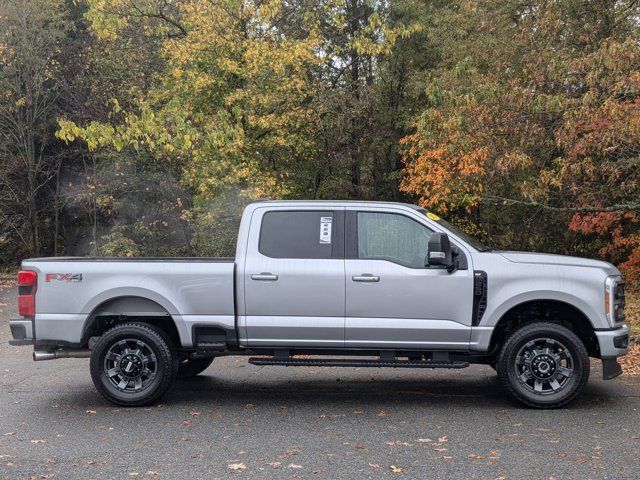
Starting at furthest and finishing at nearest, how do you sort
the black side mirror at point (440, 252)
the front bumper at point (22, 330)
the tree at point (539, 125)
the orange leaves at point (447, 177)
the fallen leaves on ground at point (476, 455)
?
1. the orange leaves at point (447, 177)
2. the tree at point (539, 125)
3. the front bumper at point (22, 330)
4. the black side mirror at point (440, 252)
5. the fallen leaves on ground at point (476, 455)

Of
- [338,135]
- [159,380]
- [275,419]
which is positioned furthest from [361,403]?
[338,135]

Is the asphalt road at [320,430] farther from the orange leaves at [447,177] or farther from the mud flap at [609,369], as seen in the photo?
the orange leaves at [447,177]

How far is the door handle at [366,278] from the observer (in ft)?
23.8

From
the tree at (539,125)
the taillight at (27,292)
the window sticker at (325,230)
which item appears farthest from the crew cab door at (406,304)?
the tree at (539,125)

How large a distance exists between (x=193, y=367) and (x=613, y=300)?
16.4ft

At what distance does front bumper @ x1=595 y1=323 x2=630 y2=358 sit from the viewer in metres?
7.09

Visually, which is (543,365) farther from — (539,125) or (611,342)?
(539,125)

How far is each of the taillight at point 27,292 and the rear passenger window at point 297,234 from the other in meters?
2.39

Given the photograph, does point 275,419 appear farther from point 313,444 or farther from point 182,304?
point 182,304

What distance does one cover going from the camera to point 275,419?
22.8ft

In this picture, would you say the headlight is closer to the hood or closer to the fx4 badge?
the hood

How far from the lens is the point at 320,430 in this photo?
6.52 m

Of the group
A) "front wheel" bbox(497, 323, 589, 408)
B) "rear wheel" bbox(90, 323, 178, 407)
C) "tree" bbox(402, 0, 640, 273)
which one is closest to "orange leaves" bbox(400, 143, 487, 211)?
"tree" bbox(402, 0, 640, 273)

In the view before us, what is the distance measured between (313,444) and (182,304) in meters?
2.22
